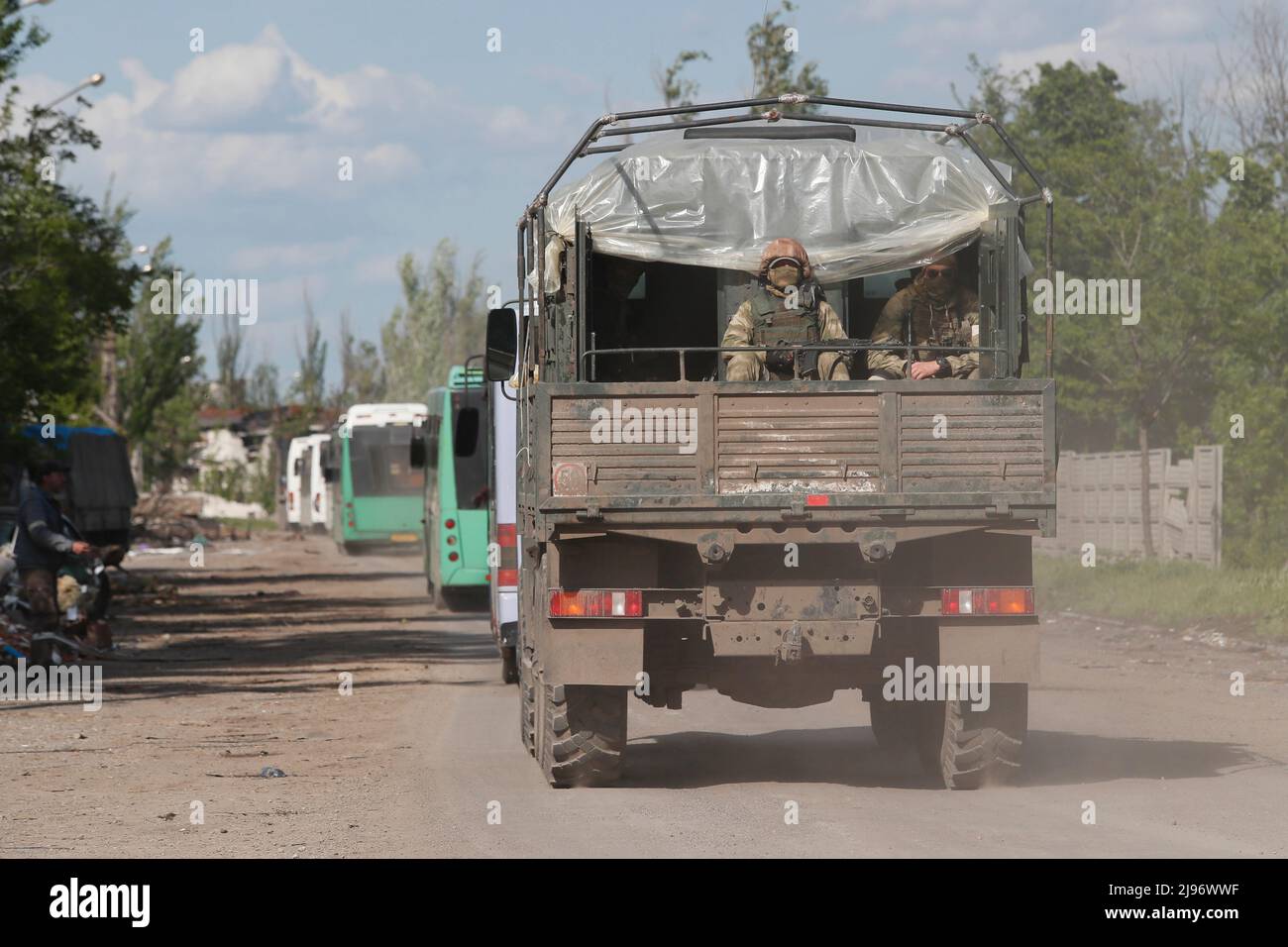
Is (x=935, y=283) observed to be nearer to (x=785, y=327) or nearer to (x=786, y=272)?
(x=786, y=272)

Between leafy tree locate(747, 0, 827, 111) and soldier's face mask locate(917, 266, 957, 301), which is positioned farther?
leafy tree locate(747, 0, 827, 111)

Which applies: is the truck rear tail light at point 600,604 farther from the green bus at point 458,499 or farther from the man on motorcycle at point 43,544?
the green bus at point 458,499

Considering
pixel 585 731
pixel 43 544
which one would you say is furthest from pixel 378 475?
pixel 585 731

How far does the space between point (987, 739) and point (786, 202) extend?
322cm

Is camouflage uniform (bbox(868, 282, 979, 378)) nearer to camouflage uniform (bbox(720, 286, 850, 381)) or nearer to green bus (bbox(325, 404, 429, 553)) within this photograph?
camouflage uniform (bbox(720, 286, 850, 381))

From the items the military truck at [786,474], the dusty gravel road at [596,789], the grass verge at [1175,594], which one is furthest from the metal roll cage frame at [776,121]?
the grass verge at [1175,594]

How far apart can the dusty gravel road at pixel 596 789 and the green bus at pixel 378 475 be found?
22267mm

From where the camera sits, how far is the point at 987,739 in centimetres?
1037

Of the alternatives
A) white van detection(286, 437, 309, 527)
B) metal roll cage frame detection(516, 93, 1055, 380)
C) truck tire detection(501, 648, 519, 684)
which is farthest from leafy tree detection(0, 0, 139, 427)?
white van detection(286, 437, 309, 527)

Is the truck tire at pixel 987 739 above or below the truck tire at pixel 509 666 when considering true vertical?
above

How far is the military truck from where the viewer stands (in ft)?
32.1

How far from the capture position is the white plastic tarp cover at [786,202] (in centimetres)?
1126
